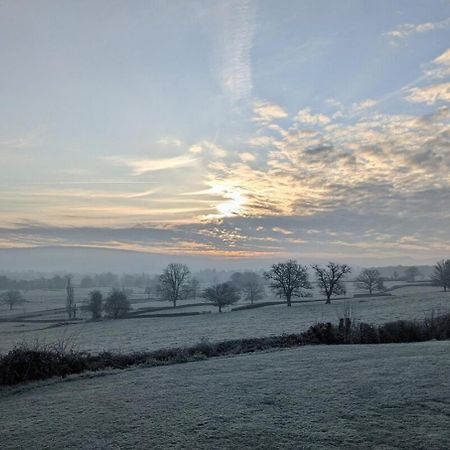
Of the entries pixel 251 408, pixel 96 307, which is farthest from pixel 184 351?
pixel 96 307

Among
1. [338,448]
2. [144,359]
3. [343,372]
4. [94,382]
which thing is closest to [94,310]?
[144,359]

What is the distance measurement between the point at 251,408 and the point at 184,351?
1440cm

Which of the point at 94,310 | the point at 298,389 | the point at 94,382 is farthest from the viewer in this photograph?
the point at 94,310

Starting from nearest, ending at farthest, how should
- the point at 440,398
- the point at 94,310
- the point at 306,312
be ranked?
the point at 440,398 → the point at 306,312 → the point at 94,310

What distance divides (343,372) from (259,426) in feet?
21.1

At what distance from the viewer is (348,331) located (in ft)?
92.1

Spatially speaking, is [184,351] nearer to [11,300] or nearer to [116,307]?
[116,307]

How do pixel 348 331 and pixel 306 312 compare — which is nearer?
pixel 348 331

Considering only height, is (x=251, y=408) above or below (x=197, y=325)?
above

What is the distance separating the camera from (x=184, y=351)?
25.8m

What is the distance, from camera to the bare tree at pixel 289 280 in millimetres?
87000

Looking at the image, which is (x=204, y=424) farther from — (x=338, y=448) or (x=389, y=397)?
(x=389, y=397)

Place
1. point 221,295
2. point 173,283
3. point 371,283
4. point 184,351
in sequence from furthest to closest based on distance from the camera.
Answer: point 371,283 → point 173,283 → point 221,295 → point 184,351

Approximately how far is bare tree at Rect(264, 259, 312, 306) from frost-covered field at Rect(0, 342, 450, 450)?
68.9 metres
